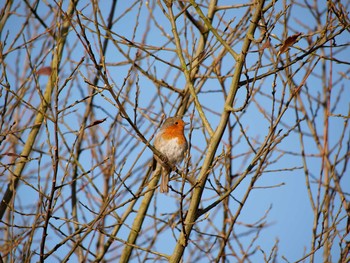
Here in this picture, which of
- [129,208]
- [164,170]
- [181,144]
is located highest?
[181,144]

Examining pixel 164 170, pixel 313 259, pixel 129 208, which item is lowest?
pixel 313 259

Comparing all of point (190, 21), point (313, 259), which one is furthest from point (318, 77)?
point (313, 259)

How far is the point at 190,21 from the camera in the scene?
499cm

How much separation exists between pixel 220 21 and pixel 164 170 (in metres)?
1.65

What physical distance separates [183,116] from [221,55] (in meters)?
0.76

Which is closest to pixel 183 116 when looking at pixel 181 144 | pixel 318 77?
pixel 181 144

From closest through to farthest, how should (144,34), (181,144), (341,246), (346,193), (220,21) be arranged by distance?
(341,246) → (346,193) → (220,21) → (181,144) → (144,34)

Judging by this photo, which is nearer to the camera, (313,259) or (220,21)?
(313,259)

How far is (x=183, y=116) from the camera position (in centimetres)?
503

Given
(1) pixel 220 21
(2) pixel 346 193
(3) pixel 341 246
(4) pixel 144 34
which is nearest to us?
(3) pixel 341 246

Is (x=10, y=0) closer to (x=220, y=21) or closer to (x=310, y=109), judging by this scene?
(x=220, y=21)

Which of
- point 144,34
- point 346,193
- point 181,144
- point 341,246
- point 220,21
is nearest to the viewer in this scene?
point 341,246

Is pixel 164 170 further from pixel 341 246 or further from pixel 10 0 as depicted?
pixel 10 0

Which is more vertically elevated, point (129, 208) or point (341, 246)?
point (129, 208)
